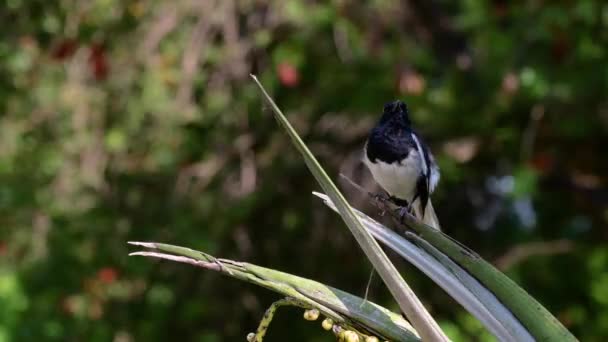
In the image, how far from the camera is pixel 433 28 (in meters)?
5.29

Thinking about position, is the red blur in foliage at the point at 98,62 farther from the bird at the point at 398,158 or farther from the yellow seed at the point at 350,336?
the yellow seed at the point at 350,336

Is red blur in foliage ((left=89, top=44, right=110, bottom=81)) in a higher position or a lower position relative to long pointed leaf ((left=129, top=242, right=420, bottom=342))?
lower

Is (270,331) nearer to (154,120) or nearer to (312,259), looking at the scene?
(312,259)

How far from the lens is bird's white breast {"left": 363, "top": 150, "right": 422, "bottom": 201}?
2596 mm

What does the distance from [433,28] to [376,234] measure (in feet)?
13.0

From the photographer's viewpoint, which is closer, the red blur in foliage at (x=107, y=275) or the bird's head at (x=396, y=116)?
the bird's head at (x=396, y=116)

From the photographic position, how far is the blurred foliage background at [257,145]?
4.34 metres

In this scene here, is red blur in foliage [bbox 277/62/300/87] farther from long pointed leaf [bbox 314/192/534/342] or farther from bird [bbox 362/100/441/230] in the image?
long pointed leaf [bbox 314/192/534/342]

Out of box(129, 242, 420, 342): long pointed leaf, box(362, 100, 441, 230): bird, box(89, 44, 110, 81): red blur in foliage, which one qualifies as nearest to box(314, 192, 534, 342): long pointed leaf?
box(129, 242, 420, 342): long pointed leaf

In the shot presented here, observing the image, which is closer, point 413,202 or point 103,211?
point 413,202

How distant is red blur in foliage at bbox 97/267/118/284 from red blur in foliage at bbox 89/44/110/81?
0.87 meters

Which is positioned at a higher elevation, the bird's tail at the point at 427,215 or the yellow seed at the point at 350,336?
the yellow seed at the point at 350,336

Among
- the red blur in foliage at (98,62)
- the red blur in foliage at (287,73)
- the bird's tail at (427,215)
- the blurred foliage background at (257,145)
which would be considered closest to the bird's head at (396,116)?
the bird's tail at (427,215)

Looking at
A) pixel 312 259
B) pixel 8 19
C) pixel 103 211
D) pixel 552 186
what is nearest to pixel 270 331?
pixel 312 259
